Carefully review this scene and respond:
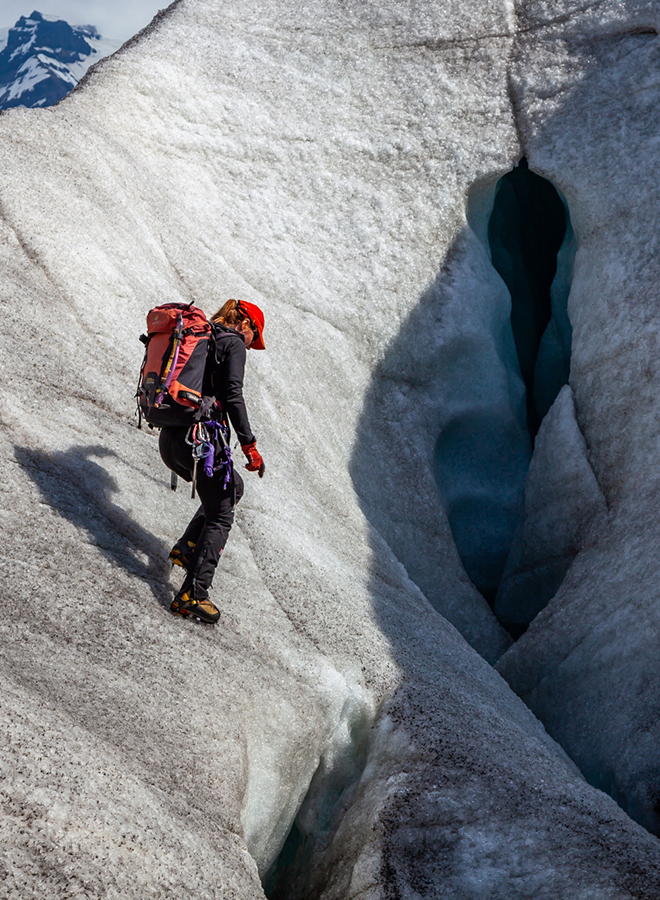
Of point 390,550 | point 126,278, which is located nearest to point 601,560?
point 390,550

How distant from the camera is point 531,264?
16141mm

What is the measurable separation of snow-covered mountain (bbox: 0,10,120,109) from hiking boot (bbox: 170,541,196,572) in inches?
5541

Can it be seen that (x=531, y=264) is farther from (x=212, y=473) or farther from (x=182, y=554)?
(x=182, y=554)

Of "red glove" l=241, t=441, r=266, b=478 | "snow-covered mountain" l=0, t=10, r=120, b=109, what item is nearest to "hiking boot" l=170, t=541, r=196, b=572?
"red glove" l=241, t=441, r=266, b=478


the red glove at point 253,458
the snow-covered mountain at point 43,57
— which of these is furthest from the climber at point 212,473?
the snow-covered mountain at point 43,57

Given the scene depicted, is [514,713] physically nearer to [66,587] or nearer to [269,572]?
[269,572]

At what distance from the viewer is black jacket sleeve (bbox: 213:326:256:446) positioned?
21.1ft

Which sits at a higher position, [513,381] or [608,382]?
[608,382]

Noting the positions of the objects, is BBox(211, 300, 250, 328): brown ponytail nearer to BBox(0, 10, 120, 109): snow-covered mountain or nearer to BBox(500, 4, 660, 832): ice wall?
BBox(500, 4, 660, 832): ice wall

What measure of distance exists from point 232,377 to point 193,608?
1.86m

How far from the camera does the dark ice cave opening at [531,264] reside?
15.2m

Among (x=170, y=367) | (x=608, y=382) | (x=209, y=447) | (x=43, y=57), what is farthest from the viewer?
(x=43, y=57)

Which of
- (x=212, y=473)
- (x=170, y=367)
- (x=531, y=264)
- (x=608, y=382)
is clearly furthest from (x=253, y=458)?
(x=531, y=264)

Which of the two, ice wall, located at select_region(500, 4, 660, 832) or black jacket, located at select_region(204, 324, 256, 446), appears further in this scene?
ice wall, located at select_region(500, 4, 660, 832)
